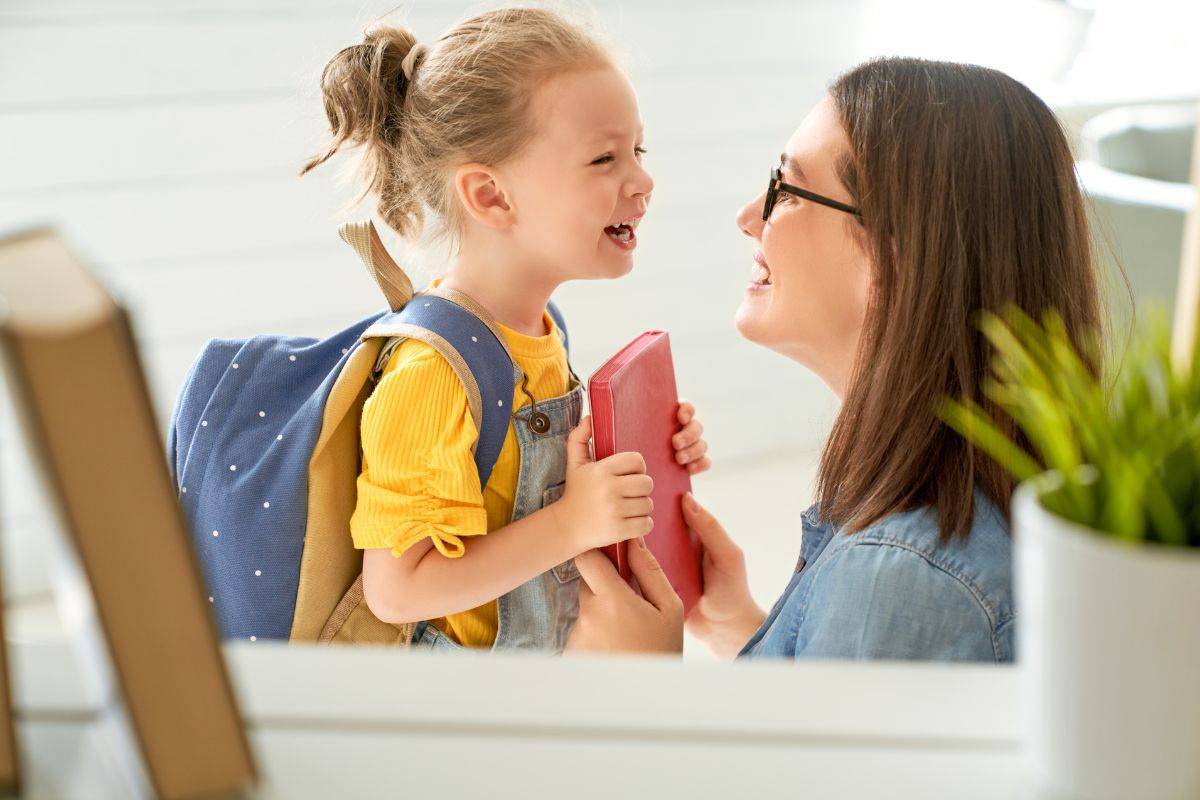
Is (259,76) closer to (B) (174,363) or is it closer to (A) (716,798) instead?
(B) (174,363)

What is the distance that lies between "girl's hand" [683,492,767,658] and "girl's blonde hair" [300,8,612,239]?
21.2 inches

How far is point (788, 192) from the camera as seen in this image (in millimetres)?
1350

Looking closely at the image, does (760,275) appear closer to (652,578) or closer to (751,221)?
(751,221)

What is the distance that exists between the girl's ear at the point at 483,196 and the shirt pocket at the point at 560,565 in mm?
369

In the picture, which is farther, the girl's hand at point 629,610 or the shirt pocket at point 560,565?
the shirt pocket at point 560,565

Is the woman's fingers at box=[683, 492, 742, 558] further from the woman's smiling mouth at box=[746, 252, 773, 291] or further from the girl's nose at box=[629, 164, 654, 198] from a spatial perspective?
the girl's nose at box=[629, 164, 654, 198]

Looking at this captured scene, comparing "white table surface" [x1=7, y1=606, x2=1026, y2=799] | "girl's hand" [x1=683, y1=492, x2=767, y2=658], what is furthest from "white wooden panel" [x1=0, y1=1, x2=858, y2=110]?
"white table surface" [x1=7, y1=606, x2=1026, y2=799]

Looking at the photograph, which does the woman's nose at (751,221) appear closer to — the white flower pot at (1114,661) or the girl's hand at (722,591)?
the girl's hand at (722,591)

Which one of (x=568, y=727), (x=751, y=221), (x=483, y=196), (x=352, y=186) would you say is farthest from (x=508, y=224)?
(x=568, y=727)

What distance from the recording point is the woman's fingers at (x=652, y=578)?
4.44 feet

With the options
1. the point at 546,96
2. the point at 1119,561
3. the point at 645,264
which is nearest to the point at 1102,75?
the point at 645,264

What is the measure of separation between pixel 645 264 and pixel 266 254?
3.61ft

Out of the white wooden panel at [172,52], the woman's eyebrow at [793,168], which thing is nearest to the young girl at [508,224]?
the woman's eyebrow at [793,168]

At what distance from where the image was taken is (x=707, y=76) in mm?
3316
